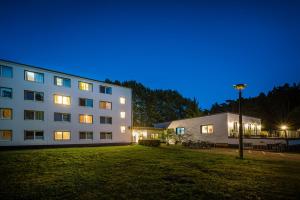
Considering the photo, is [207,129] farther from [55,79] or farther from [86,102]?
[55,79]

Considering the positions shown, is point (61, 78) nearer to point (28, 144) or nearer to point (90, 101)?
point (90, 101)

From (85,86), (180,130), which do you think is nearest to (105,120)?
(85,86)

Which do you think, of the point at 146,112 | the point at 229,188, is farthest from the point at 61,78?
the point at 146,112

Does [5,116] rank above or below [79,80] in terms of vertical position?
below

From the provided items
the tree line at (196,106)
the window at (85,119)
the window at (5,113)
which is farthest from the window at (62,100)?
the tree line at (196,106)

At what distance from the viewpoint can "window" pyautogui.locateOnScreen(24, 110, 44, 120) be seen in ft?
89.4

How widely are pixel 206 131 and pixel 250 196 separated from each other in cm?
2796

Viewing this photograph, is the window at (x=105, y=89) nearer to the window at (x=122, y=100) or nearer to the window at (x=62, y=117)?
the window at (x=122, y=100)

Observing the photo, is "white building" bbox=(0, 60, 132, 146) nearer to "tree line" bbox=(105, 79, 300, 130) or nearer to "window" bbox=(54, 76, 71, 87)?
"window" bbox=(54, 76, 71, 87)

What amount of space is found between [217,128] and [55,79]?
25.3 metres

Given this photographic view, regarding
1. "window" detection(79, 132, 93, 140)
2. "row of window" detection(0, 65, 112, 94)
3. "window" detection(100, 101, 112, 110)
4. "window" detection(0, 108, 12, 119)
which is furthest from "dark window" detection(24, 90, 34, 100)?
"window" detection(100, 101, 112, 110)

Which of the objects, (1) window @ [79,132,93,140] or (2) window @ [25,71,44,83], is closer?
(2) window @ [25,71,44,83]

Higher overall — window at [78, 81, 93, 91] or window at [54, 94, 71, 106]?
window at [78, 81, 93, 91]

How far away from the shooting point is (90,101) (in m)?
34.2
